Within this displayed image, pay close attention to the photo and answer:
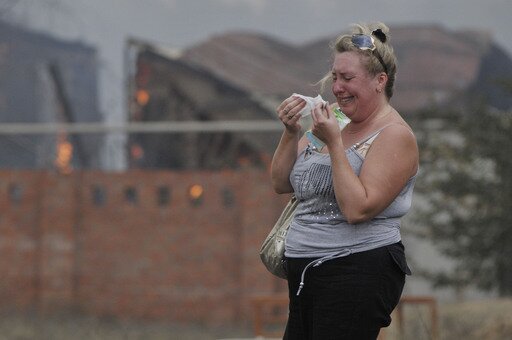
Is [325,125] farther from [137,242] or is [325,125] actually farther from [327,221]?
[137,242]

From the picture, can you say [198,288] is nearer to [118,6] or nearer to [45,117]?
[45,117]

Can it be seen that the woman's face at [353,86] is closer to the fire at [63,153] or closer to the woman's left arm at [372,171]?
the woman's left arm at [372,171]

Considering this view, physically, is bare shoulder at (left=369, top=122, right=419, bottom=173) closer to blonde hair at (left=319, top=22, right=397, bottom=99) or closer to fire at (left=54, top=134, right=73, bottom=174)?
blonde hair at (left=319, top=22, right=397, bottom=99)

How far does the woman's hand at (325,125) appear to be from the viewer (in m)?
3.09

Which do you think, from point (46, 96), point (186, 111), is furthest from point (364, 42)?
point (46, 96)

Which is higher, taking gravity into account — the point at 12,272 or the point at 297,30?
the point at 297,30

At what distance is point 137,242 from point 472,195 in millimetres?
2817

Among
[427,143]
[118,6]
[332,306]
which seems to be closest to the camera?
[332,306]

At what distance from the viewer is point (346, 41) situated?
3.21 meters

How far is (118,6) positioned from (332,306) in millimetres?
11813

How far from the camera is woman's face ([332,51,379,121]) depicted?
3.21 meters

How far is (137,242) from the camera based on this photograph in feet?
33.9

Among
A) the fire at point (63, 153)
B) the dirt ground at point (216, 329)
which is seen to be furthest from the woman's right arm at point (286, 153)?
the fire at point (63, 153)

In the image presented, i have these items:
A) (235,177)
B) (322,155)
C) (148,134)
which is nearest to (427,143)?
(235,177)
